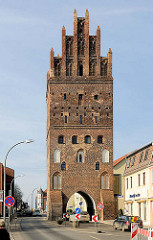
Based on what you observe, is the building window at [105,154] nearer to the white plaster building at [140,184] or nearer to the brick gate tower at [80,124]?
the brick gate tower at [80,124]

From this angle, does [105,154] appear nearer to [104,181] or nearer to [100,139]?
[100,139]

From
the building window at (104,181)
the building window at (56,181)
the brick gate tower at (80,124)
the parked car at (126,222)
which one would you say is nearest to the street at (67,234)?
the parked car at (126,222)

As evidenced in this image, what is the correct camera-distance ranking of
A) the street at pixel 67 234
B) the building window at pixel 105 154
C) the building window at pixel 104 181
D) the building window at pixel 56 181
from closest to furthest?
1. the street at pixel 67 234
2. the building window at pixel 56 181
3. the building window at pixel 104 181
4. the building window at pixel 105 154

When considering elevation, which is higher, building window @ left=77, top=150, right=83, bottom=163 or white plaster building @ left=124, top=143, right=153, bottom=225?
building window @ left=77, top=150, right=83, bottom=163

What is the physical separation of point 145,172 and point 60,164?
18112 millimetres

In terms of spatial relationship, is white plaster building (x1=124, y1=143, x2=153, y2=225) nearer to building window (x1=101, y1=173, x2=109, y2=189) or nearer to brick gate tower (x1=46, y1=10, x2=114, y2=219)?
building window (x1=101, y1=173, x2=109, y2=189)

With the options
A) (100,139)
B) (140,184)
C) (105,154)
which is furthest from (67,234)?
(100,139)

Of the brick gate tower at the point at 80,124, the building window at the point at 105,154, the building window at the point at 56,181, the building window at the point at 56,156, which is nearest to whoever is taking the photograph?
the brick gate tower at the point at 80,124

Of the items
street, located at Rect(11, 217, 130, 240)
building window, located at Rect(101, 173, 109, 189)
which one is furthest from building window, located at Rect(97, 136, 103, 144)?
street, located at Rect(11, 217, 130, 240)

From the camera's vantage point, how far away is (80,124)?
66875 mm

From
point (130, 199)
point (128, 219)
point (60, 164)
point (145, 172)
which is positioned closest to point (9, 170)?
point (60, 164)

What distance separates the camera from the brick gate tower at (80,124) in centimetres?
6581

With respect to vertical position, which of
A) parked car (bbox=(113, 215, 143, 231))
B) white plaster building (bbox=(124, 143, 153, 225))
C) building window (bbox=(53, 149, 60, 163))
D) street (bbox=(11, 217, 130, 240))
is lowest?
street (bbox=(11, 217, 130, 240))

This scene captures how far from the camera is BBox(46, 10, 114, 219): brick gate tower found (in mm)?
65812
